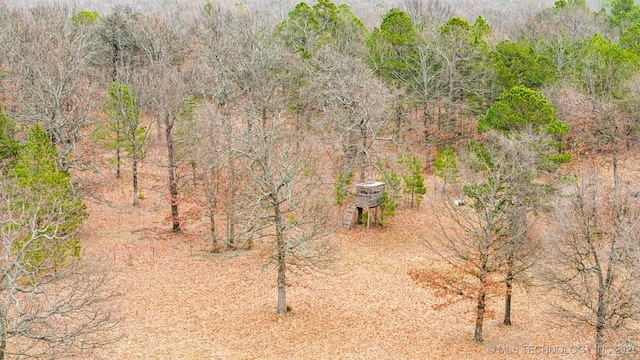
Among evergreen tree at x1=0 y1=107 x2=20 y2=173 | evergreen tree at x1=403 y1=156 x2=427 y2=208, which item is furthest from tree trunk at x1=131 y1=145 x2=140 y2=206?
evergreen tree at x1=403 y1=156 x2=427 y2=208

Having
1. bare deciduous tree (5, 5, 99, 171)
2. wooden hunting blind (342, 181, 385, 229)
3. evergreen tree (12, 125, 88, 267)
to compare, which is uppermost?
bare deciduous tree (5, 5, 99, 171)

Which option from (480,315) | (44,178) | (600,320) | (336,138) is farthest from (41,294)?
(336,138)

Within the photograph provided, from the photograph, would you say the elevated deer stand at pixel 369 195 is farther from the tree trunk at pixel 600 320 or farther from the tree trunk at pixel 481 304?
the tree trunk at pixel 600 320

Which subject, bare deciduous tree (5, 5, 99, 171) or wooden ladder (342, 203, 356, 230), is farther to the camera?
wooden ladder (342, 203, 356, 230)

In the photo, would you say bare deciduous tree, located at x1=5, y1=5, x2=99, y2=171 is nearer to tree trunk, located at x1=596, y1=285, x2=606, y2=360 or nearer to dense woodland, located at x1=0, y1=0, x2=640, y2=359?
dense woodland, located at x1=0, y1=0, x2=640, y2=359

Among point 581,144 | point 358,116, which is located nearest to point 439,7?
point 581,144

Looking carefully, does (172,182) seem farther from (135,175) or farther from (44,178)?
(44,178)

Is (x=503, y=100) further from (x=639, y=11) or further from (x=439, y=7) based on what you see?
(x=439, y=7)
